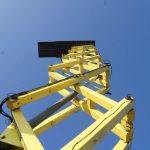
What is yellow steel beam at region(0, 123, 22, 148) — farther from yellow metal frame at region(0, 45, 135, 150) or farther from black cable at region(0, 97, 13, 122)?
black cable at region(0, 97, 13, 122)

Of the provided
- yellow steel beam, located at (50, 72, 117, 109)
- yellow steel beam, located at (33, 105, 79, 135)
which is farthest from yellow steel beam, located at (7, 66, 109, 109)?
yellow steel beam, located at (33, 105, 79, 135)

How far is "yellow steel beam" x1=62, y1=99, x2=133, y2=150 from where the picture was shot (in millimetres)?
3333

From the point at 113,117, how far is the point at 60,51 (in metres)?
13.8

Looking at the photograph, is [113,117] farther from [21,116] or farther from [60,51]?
[60,51]

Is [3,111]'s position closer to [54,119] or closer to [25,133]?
[25,133]

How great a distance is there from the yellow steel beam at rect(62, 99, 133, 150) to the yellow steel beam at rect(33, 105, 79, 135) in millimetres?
1951

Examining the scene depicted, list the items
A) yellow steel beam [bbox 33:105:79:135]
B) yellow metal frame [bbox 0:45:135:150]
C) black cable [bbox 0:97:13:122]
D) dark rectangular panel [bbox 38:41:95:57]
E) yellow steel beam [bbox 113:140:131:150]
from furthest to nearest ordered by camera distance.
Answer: dark rectangular panel [bbox 38:41:95:57], yellow steel beam [bbox 33:105:79:135], yellow steel beam [bbox 113:140:131:150], black cable [bbox 0:97:13:122], yellow metal frame [bbox 0:45:135:150]

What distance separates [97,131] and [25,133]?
123cm

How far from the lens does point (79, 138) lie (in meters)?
3.48

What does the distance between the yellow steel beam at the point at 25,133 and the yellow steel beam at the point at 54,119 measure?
1.02 m

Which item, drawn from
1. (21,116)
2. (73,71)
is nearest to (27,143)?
(21,116)

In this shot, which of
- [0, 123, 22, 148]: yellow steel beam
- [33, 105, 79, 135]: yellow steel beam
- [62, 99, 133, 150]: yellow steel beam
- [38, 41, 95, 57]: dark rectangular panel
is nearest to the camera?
[62, 99, 133, 150]: yellow steel beam

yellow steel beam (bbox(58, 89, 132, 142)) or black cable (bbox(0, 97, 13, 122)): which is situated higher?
black cable (bbox(0, 97, 13, 122))

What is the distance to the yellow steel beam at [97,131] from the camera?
333 cm
